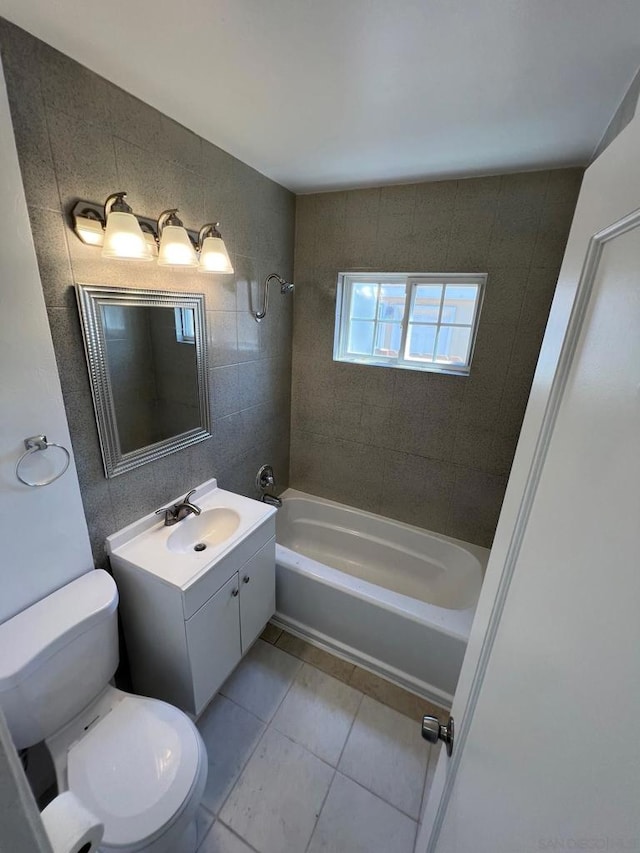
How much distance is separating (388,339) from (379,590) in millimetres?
1518

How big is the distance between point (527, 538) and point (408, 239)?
187 centimetres

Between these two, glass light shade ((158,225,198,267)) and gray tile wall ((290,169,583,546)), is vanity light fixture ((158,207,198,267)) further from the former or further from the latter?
gray tile wall ((290,169,583,546))

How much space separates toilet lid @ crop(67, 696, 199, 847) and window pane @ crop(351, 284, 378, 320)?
7.23ft

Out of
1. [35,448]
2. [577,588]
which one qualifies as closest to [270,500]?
[35,448]

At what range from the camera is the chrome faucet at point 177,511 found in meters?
1.54

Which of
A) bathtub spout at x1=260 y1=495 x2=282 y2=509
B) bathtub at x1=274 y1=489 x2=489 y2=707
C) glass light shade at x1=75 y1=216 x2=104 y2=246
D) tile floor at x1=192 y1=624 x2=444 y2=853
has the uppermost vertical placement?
glass light shade at x1=75 y1=216 x2=104 y2=246

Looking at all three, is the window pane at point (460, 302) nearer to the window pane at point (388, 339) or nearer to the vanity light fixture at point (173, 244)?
the window pane at point (388, 339)

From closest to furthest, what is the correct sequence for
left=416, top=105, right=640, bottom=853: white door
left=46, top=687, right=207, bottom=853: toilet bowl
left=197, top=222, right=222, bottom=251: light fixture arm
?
left=416, top=105, right=640, bottom=853: white door
left=46, top=687, right=207, bottom=853: toilet bowl
left=197, top=222, right=222, bottom=251: light fixture arm

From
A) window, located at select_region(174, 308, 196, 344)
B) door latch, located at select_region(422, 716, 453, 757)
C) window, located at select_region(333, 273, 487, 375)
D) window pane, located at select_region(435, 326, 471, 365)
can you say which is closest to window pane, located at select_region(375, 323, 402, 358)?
window, located at select_region(333, 273, 487, 375)

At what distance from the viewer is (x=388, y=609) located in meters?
1.63

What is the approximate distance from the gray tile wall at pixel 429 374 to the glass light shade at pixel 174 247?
1.11 m

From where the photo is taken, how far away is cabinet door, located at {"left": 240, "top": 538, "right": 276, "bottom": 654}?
1560 mm

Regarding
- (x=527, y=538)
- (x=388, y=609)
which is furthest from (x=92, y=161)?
(x=388, y=609)

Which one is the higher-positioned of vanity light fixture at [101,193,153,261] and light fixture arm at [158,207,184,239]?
light fixture arm at [158,207,184,239]
